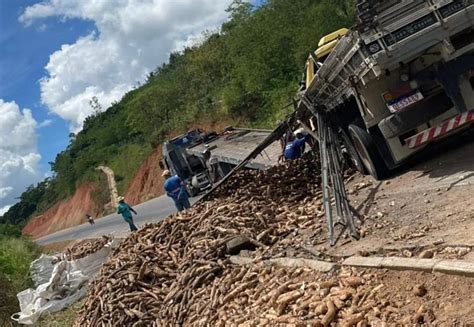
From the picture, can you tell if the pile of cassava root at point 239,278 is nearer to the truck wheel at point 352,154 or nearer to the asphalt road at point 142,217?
the truck wheel at point 352,154

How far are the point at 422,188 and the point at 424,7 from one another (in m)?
2.39

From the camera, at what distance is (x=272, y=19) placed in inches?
1246

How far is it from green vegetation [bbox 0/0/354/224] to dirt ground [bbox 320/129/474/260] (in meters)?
17.6

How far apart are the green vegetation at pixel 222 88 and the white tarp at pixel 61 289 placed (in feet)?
48.7

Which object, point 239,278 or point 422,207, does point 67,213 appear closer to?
point 239,278

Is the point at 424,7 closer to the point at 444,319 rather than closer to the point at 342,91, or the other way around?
the point at 342,91

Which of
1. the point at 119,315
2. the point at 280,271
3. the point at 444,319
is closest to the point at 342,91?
the point at 280,271

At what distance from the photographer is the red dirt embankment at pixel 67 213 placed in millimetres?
63322

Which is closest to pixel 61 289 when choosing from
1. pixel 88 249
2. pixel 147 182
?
pixel 88 249

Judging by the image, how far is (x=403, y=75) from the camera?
791cm

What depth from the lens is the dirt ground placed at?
512 centimetres

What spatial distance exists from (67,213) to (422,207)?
2736 inches

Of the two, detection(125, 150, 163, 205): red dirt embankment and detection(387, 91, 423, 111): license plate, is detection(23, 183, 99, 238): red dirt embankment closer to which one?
detection(125, 150, 163, 205): red dirt embankment

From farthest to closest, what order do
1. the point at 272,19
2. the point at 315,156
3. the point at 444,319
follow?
the point at 272,19, the point at 315,156, the point at 444,319
